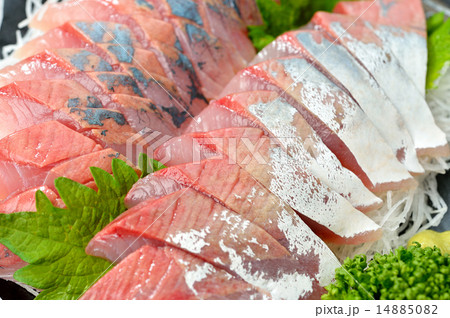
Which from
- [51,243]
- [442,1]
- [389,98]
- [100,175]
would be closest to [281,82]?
[389,98]

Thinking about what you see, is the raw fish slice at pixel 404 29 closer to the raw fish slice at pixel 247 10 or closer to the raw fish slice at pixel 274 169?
the raw fish slice at pixel 247 10

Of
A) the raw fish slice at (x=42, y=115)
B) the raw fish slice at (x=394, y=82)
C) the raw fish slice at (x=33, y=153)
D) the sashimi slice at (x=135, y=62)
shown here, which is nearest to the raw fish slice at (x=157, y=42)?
the sashimi slice at (x=135, y=62)

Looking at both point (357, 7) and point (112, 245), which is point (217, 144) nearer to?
point (112, 245)

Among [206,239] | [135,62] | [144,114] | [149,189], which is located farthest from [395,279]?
[135,62]

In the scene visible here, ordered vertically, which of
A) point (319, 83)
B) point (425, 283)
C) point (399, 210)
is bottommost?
point (399, 210)

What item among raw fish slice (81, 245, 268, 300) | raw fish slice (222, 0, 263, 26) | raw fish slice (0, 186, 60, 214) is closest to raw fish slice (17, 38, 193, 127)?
raw fish slice (0, 186, 60, 214)

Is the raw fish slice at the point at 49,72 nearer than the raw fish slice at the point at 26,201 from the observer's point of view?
No
